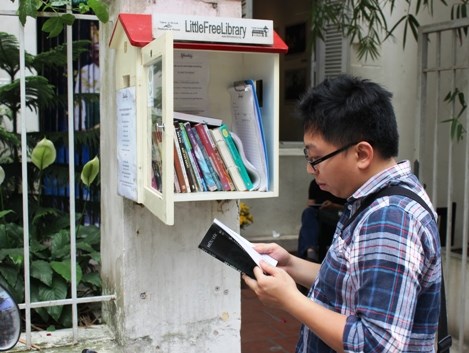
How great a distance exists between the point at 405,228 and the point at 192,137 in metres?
1.13

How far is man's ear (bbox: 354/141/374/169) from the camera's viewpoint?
5.39ft

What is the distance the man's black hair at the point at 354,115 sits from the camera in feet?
5.38

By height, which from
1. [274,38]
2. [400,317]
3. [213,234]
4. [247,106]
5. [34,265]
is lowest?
[34,265]

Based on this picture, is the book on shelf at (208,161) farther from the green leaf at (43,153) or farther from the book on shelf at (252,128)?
the green leaf at (43,153)

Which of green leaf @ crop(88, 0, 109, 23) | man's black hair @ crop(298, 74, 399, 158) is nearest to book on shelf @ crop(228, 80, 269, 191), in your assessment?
green leaf @ crop(88, 0, 109, 23)

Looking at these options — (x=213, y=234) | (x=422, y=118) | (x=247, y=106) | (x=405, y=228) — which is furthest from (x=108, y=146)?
(x=422, y=118)

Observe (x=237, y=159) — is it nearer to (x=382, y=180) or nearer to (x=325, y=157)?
(x=325, y=157)

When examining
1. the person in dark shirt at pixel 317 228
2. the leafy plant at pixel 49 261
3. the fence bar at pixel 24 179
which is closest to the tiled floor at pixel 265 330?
the person in dark shirt at pixel 317 228

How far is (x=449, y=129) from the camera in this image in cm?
621

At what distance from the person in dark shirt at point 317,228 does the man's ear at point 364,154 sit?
11.2 feet

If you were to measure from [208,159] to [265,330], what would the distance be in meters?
2.76

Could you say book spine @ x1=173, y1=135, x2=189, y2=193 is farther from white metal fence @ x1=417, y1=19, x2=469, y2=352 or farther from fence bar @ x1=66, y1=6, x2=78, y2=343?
white metal fence @ x1=417, y1=19, x2=469, y2=352

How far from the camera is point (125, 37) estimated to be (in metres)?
2.47

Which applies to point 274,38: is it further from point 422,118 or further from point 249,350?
point 249,350
